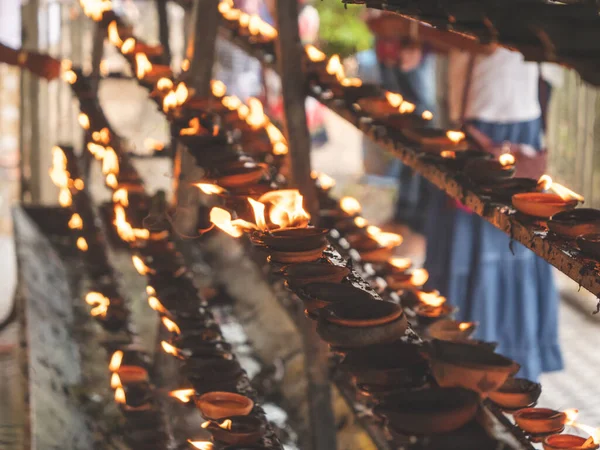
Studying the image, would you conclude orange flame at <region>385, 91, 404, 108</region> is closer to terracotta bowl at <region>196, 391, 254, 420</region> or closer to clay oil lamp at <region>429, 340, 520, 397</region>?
terracotta bowl at <region>196, 391, 254, 420</region>

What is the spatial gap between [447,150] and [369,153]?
748 centimetres

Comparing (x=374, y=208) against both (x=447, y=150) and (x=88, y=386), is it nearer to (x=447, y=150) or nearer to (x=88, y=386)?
(x=88, y=386)

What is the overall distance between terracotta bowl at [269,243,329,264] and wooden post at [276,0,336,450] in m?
1.30

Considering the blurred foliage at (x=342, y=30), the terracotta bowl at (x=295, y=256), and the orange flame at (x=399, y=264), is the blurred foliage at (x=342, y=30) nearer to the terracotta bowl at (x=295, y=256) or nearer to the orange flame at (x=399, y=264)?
the orange flame at (x=399, y=264)

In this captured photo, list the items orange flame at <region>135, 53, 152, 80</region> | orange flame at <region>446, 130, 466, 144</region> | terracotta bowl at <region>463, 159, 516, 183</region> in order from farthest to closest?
orange flame at <region>135, 53, 152, 80</region> → orange flame at <region>446, 130, 466, 144</region> → terracotta bowl at <region>463, 159, 516, 183</region>

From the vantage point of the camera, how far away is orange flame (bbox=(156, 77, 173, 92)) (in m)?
3.14

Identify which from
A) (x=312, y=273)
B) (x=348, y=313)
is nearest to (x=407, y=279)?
(x=312, y=273)

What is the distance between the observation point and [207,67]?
326 centimetres

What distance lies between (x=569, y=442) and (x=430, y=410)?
36.4 inches

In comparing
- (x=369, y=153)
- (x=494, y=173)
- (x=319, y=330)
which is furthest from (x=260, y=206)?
(x=369, y=153)

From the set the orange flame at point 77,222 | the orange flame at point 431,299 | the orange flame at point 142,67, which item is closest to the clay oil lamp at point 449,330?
the orange flame at point 431,299

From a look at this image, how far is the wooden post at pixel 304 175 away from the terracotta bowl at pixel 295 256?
1301 millimetres

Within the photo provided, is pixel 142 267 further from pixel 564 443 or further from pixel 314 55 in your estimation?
pixel 564 443

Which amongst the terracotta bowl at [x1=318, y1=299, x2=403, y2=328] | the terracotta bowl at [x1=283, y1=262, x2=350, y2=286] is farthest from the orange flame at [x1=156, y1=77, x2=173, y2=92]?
the terracotta bowl at [x1=318, y1=299, x2=403, y2=328]
